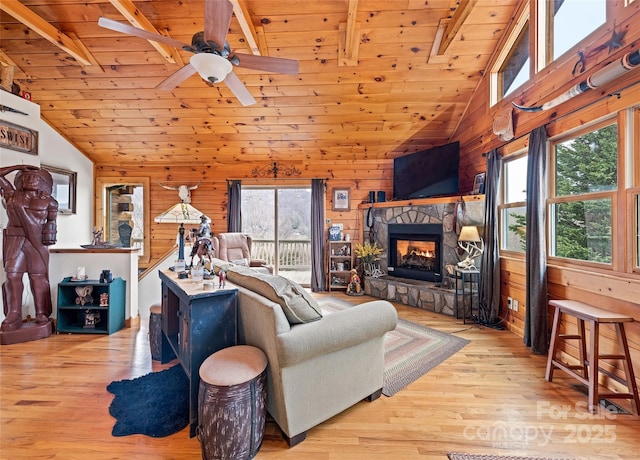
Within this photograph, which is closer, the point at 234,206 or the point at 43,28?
the point at 43,28

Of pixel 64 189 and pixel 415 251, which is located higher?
pixel 64 189

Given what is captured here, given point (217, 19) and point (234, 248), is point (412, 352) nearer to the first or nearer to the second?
point (217, 19)

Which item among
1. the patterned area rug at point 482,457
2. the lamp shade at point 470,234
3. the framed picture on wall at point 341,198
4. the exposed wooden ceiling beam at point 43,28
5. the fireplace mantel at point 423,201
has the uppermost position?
the exposed wooden ceiling beam at point 43,28

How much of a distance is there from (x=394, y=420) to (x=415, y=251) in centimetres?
321

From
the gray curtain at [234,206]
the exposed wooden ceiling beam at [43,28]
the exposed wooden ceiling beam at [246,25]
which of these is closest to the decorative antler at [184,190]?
the gray curtain at [234,206]

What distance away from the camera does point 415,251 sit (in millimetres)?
4672

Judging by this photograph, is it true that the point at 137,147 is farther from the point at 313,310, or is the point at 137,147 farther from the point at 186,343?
the point at 313,310

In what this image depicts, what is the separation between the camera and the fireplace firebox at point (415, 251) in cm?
434

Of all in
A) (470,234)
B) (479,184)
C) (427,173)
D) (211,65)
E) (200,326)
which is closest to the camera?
(200,326)

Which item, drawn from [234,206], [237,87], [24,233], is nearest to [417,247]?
[234,206]

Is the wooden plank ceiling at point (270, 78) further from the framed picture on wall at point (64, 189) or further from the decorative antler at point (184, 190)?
the framed picture on wall at point (64, 189)

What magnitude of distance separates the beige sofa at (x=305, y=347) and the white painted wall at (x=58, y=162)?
338 centimetres

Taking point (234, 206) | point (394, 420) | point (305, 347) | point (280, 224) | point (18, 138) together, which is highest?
point (18, 138)

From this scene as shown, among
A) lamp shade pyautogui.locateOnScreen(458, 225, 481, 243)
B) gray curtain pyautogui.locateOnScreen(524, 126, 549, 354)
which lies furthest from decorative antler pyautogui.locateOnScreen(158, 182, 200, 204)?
gray curtain pyautogui.locateOnScreen(524, 126, 549, 354)
